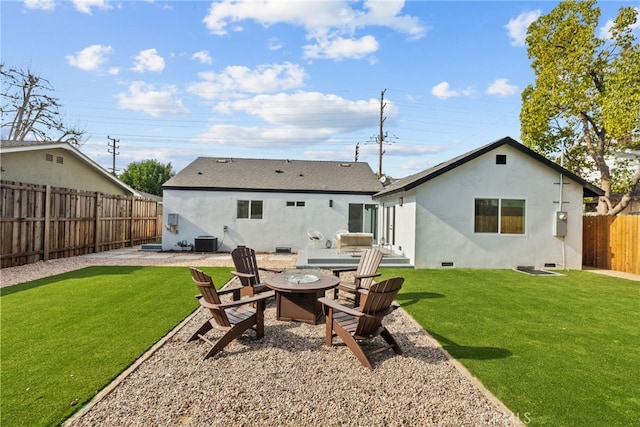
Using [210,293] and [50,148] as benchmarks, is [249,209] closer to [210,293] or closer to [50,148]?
[50,148]

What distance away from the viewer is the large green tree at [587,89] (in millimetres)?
12656

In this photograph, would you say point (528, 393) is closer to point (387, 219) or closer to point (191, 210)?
point (387, 219)

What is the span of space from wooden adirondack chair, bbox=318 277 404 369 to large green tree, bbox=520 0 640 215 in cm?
1369

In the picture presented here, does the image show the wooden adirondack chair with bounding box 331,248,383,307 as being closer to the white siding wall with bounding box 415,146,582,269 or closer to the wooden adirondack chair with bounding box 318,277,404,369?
the wooden adirondack chair with bounding box 318,277,404,369

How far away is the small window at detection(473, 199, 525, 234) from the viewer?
10.9 metres

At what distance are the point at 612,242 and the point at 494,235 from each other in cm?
427

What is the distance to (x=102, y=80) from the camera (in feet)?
46.5

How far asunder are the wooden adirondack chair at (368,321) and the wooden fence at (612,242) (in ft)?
35.8

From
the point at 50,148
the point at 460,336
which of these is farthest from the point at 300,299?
the point at 50,148

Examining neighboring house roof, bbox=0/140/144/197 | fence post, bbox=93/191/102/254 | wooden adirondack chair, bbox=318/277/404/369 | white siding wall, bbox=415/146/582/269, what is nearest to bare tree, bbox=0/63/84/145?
neighboring house roof, bbox=0/140/144/197

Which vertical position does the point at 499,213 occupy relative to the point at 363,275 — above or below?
above

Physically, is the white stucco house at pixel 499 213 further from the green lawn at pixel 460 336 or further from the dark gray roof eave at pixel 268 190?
the dark gray roof eave at pixel 268 190

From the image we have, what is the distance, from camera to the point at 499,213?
1095 cm

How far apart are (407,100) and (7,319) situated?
25.0 m
